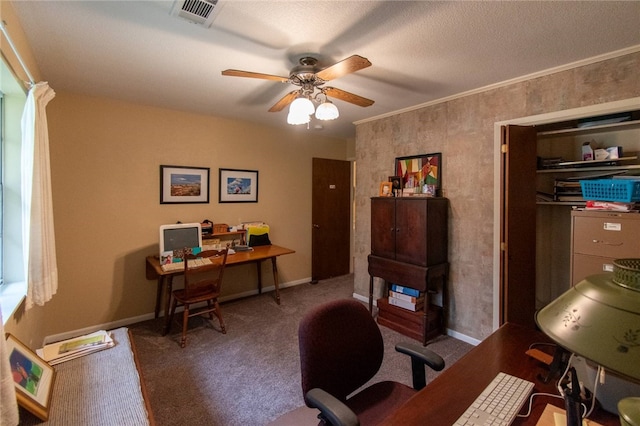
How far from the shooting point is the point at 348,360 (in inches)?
55.2

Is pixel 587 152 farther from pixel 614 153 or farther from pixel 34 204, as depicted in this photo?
pixel 34 204

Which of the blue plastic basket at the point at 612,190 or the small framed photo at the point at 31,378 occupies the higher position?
the blue plastic basket at the point at 612,190

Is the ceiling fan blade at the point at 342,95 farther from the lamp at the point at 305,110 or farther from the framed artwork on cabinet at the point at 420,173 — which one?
the framed artwork on cabinet at the point at 420,173

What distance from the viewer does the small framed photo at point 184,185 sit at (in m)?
3.51

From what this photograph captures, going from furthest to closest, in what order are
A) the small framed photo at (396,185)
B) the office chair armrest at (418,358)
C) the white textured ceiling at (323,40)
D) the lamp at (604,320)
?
the small framed photo at (396,185) < the white textured ceiling at (323,40) < the office chair armrest at (418,358) < the lamp at (604,320)

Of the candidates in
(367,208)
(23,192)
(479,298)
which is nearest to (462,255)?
(479,298)

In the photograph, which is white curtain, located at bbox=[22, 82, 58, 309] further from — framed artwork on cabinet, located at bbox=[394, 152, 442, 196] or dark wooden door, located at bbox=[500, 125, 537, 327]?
dark wooden door, located at bbox=[500, 125, 537, 327]

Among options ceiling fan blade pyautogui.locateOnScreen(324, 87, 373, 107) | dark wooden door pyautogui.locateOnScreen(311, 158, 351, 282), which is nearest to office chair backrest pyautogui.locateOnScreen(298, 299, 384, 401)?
ceiling fan blade pyautogui.locateOnScreen(324, 87, 373, 107)

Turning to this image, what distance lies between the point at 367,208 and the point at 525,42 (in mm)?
2410

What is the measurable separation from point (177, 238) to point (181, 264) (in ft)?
1.21

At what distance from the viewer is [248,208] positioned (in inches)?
165

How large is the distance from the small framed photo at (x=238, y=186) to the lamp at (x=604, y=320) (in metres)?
3.83

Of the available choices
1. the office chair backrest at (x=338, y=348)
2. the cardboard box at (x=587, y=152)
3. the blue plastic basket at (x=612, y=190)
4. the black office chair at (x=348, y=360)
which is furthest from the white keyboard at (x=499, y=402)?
the cardboard box at (x=587, y=152)

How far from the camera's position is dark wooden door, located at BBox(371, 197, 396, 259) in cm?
319
